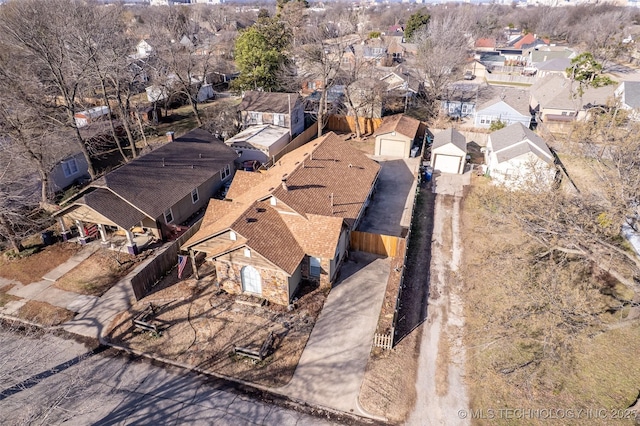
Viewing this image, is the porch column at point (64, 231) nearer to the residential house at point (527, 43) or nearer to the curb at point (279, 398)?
the curb at point (279, 398)

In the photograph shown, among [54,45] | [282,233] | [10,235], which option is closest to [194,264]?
[282,233]

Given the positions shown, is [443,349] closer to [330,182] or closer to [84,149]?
[330,182]

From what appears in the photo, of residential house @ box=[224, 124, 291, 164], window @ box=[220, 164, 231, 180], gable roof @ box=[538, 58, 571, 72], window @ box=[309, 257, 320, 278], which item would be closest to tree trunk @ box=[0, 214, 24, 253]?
window @ box=[220, 164, 231, 180]

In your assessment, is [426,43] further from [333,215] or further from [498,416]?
[498,416]

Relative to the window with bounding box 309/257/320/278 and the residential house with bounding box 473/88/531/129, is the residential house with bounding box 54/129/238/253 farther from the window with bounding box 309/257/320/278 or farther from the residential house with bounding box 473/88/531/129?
the residential house with bounding box 473/88/531/129

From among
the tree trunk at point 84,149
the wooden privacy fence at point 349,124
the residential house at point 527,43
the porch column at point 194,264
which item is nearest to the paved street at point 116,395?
the porch column at point 194,264

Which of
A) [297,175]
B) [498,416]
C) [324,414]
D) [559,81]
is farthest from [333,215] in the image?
[559,81]
